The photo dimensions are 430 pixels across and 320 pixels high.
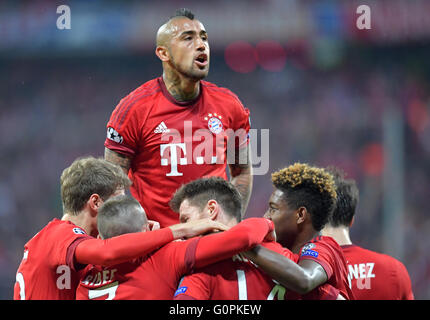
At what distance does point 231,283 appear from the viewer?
2852mm

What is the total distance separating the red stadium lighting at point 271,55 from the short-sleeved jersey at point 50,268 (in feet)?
38.9

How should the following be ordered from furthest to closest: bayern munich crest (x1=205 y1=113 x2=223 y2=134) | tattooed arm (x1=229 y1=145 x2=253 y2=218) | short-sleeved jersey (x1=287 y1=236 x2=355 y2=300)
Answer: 1. tattooed arm (x1=229 y1=145 x2=253 y2=218)
2. bayern munich crest (x1=205 y1=113 x2=223 y2=134)
3. short-sleeved jersey (x1=287 y1=236 x2=355 y2=300)

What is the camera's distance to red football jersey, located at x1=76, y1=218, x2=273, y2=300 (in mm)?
2777

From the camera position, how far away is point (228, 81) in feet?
48.3

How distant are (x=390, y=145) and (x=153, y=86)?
351 inches

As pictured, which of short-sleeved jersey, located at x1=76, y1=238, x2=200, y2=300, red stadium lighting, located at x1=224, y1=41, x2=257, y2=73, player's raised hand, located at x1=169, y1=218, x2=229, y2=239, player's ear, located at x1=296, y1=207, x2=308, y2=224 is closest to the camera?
short-sleeved jersey, located at x1=76, y1=238, x2=200, y2=300

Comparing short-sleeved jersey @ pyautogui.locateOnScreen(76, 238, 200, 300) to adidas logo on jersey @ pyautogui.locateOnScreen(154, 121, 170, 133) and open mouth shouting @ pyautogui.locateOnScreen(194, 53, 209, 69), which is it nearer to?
adidas logo on jersey @ pyautogui.locateOnScreen(154, 121, 170, 133)

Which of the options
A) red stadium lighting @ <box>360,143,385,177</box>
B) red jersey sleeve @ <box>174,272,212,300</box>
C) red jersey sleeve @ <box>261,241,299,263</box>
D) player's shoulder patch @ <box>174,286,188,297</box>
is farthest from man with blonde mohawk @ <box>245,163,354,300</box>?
red stadium lighting @ <box>360,143,385,177</box>

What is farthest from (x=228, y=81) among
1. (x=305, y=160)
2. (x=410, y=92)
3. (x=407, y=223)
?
(x=407, y=223)

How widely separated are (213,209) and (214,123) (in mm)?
1363

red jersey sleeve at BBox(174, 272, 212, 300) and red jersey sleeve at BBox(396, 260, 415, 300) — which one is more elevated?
red jersey sleeve at BBox(174, 272, 212, 300)
